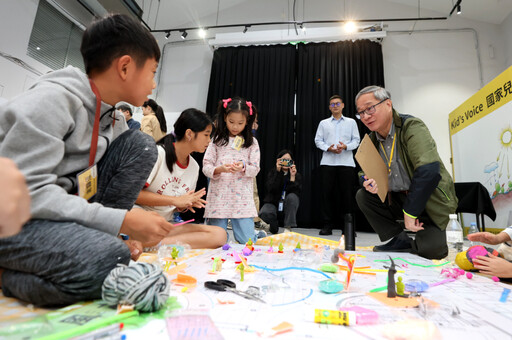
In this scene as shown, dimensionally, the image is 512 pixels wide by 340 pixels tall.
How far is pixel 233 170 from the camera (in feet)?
6.30

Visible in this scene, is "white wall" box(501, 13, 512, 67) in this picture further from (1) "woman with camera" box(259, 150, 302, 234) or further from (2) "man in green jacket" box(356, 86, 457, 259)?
(2) "man in green jacket" box(356, 86, 457, 259)

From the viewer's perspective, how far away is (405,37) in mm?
4766

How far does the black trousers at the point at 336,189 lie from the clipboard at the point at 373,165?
5.84ft

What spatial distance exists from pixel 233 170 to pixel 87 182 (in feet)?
3.84

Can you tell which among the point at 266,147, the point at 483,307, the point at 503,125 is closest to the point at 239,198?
the point at 483,307

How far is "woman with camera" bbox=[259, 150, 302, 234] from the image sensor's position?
3.50 m

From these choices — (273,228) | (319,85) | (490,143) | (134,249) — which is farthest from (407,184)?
(319,85)

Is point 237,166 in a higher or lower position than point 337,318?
higher

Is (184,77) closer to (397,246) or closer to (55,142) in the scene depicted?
(397,246)

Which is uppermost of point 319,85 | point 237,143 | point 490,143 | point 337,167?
point 319,85

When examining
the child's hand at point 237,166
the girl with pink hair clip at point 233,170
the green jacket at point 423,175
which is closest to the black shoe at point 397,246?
the green jacket at point 423,175

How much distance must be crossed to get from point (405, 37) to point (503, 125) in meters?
2.39

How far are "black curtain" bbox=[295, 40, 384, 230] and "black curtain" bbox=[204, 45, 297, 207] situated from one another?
169 mm

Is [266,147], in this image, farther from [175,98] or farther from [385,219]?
[385,219]
